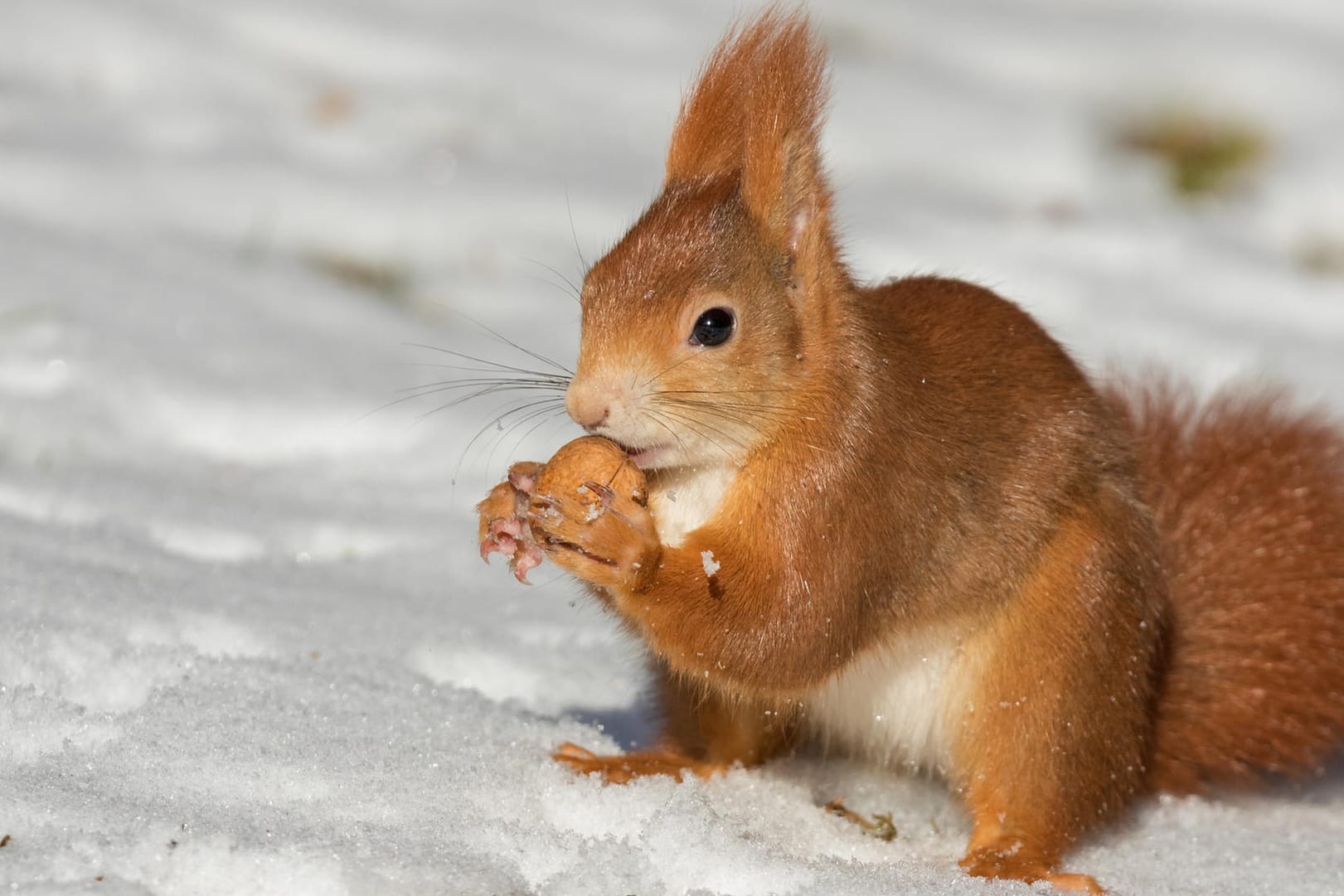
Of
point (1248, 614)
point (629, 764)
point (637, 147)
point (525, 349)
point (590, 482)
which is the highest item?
point (637, 147)

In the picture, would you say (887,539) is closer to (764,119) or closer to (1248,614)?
(764,119)

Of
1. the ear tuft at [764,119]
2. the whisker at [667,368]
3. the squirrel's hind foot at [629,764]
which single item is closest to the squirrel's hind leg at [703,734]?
the squirrel's hind foot at [629,764]

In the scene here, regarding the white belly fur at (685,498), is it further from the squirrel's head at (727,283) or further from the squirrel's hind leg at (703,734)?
the squirrel's hind leg at (703,734)

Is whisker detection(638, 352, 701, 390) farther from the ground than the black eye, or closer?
closer

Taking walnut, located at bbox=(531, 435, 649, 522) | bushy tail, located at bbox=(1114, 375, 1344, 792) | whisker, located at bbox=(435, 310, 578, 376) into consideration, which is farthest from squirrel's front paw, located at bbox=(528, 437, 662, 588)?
bushy tail, located at bbox=(1114, 375, 1344, 792)

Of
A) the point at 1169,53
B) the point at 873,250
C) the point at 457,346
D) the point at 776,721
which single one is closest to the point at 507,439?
the point at 457,346

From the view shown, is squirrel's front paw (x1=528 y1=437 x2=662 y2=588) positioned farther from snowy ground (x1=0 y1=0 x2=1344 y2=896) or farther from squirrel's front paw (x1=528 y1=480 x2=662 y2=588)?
snowy ground (x1=0 y1=0 x2=1344 y2=896)

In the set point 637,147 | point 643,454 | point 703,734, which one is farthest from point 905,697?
point 637,147

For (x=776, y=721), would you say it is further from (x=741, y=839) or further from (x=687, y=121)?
(x=687, y=121)
